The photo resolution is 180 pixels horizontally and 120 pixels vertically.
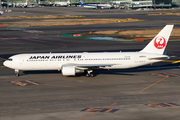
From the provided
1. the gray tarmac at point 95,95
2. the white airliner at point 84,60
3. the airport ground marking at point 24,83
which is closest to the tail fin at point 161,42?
the white airliner at point 84,60

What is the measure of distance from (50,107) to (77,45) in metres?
46.9

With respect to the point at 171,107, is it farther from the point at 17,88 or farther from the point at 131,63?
the point at 17,88

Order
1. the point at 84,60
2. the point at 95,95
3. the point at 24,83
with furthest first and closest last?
the point at 84,60 < the point at 24,83 < the point at 95,95

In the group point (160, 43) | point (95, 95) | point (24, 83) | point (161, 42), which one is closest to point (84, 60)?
point (95, 95)

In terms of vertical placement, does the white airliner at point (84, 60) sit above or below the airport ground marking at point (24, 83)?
above

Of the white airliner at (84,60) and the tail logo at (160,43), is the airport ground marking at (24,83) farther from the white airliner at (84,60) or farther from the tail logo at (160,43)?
the tail logo at (160,43)

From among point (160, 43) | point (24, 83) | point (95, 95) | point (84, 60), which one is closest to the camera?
point (95, 95)

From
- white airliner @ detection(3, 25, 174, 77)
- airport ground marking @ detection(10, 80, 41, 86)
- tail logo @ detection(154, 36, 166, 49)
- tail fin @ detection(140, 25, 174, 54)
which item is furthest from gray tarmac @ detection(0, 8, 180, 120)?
tail logo @ detection(154, 36, 166, 49)

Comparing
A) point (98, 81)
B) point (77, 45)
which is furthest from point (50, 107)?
point (77, 45)

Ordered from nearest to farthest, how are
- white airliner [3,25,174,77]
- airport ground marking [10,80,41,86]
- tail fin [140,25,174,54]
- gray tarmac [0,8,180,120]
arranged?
1. gray tarmac [0,8,180,120]
2. airport ground marking [10,80,41,86]
3. white airliner [3,25,174,77]
4. tail fin [140,25,174,54]

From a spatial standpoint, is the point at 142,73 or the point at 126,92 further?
the point at 142,73

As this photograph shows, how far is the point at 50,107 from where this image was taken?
97.5ft

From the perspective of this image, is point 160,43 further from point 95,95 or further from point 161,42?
point 95,95

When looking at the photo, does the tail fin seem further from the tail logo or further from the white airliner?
the white airliner
